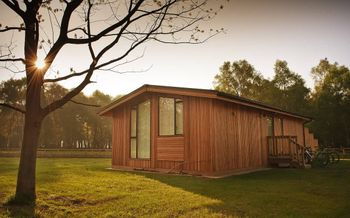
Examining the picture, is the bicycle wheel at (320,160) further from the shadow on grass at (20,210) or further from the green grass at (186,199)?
the shadow on grass at (20,210)

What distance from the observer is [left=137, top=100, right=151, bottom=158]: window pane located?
1460 centimetres

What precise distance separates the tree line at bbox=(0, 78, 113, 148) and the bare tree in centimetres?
2785

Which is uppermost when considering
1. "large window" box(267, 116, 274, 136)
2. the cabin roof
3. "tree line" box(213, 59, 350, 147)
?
"tree line" box(213, 59, 350, 147)

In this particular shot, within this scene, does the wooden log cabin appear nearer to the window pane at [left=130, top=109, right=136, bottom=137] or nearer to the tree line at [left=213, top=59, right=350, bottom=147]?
the window pane at [left=130, top=109, right=136, bottom=137]

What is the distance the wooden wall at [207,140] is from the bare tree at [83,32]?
A: 5115mm

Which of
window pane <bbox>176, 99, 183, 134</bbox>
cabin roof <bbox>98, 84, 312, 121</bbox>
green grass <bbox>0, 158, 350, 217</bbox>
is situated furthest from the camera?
window pane <bbox>176, 99, 183, 134</bbox>

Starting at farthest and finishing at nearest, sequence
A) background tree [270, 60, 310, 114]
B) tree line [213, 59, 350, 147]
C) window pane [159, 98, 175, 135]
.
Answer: background tree [270, 60, 310, 114] < tree line [213, 59, 350, 147] < window pane [159, 98, 175, 135]

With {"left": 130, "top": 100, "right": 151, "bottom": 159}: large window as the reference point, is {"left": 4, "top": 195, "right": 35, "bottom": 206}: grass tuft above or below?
below

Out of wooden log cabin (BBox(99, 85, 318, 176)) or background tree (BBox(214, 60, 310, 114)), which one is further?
background tree (BBox(214, 60, 310, 114))

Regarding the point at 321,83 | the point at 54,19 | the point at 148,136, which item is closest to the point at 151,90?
the point at 148,136

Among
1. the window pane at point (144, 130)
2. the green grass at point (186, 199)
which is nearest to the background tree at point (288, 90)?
the window pane at point (144, 130)

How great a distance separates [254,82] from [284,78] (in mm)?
4762

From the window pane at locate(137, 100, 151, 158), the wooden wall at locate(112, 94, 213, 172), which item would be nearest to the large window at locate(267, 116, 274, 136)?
the wooden wall at locate(112, 94, 213, 172)

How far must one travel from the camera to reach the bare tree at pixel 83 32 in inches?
274
